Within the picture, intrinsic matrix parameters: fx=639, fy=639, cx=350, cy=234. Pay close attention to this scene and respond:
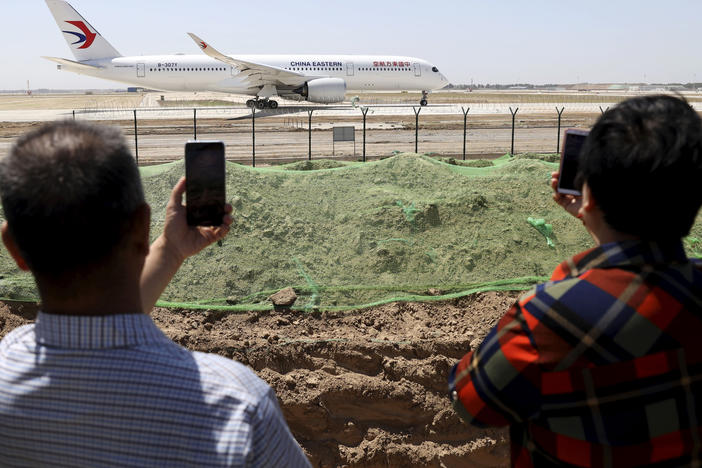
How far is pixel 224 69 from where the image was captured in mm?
40750

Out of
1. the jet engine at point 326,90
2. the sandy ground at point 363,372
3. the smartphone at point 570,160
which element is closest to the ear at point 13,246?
the smartphone at point 570,160

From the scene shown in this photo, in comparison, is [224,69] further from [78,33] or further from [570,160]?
[570,160]

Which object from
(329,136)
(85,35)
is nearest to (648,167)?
(329,136)

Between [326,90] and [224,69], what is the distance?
795 cm

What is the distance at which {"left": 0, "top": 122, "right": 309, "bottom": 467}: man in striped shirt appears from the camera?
140 cm

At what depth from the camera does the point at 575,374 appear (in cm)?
173

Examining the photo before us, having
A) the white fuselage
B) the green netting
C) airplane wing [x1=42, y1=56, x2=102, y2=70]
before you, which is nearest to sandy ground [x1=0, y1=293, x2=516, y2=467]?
the green netting

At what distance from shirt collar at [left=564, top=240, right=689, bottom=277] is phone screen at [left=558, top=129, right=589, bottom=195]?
562 mm

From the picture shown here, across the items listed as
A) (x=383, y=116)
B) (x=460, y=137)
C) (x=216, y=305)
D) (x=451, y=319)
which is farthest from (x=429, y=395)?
(x=383, y=116)

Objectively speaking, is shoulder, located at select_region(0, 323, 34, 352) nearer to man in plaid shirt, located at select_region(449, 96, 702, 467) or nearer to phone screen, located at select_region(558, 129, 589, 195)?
man in plaid shirt, located at select_region(449, 96, 702, 467)

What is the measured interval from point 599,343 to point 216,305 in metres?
5.42

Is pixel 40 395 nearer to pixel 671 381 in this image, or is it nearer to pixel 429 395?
pixel 671 381

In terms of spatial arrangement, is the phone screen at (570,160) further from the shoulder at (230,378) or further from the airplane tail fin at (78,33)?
the airplane tail fin at (78,33)

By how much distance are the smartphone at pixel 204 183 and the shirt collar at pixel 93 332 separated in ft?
3.69
